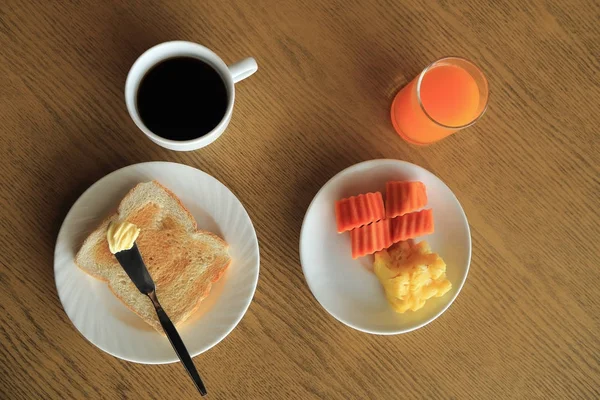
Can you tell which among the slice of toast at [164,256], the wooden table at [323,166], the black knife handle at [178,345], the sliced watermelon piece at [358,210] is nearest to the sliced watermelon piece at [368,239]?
the sliced watermelon piece at [358,210]

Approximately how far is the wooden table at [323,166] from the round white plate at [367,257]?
52 mm

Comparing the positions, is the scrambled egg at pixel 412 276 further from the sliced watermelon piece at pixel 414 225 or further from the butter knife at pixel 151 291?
the butter knife at pixel 151 291

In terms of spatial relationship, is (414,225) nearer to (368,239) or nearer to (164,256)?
(368,239)

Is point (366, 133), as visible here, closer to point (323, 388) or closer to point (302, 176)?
point (302, 176)

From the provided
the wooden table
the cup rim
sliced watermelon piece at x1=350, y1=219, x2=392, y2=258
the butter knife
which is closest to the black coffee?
the cup rim

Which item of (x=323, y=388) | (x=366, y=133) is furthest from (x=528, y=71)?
(x=323, y=388)

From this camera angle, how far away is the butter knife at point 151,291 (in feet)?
3.01

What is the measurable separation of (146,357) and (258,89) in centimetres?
57

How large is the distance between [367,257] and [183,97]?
1.60 ft

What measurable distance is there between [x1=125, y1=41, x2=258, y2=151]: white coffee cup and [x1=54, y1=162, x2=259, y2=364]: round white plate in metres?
0.12

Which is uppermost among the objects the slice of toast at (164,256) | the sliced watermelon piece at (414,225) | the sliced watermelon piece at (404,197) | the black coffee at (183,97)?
the black coffee at (183,97)

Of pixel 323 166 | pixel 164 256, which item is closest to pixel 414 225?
pixel 323 166

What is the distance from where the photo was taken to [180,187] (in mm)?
978

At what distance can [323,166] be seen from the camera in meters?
1.04
